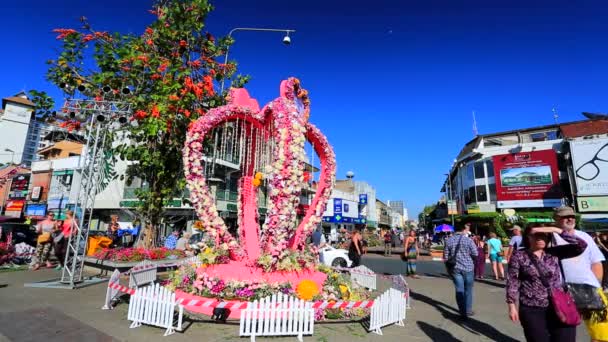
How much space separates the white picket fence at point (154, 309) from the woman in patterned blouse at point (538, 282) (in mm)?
4799

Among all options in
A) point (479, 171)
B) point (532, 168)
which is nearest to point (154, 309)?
point (532, 168)

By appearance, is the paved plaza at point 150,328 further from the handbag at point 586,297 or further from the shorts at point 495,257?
the shorts at point 495,257

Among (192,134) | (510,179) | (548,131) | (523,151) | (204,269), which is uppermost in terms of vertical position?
(548,131)

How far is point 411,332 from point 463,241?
89.1 inches

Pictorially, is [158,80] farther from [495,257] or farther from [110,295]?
[495,257]

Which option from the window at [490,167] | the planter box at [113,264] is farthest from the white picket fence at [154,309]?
the window at [490,167]

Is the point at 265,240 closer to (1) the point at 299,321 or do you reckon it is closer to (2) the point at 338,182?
(1) the point at 299,321

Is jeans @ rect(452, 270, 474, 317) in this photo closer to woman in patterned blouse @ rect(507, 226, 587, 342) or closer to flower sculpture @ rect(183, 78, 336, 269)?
woman in patterned blouse @ rect(507, 226, 587, 342)

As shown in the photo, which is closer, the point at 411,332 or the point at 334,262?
the point at 411,332

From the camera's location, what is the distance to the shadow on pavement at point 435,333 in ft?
17.4

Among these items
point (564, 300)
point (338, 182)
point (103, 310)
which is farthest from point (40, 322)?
point (338, 182)

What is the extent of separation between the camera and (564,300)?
10.3 ft

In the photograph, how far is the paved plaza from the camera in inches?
200

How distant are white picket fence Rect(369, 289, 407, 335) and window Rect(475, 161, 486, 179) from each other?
38112 mm
